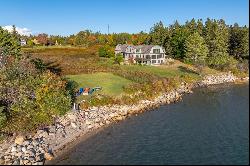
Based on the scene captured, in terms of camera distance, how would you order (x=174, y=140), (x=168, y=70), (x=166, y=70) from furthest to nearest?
(x=168, y=70)
(x=166, y=70)
(x=174, y=140)

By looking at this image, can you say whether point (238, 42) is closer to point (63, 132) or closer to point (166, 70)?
point (166, 70)

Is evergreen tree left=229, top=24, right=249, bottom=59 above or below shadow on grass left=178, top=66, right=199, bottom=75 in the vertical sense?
above

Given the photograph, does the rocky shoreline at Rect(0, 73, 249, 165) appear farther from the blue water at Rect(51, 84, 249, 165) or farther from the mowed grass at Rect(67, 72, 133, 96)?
the mowed grass at Rect(67, 72, 133, 96)

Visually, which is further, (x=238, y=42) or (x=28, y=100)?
(x=238, y=42)

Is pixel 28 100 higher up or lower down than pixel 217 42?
lower down

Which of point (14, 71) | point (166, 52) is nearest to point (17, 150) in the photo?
point (14, 71)

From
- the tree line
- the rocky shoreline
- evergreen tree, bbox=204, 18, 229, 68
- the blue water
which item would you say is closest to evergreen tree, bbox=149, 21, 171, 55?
the tree line

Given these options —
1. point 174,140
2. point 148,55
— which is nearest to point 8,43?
point 148,55
